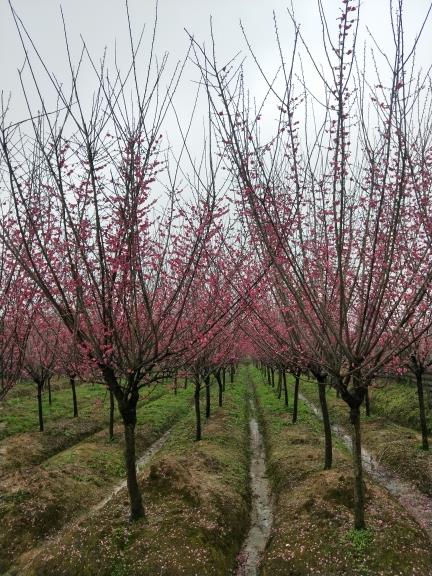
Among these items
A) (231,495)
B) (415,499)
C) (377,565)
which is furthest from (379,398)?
(377,565)

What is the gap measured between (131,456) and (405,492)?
365 inches

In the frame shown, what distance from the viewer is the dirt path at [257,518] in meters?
10.1

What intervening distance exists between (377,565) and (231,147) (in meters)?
8.86

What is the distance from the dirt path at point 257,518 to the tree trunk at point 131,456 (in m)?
2.89

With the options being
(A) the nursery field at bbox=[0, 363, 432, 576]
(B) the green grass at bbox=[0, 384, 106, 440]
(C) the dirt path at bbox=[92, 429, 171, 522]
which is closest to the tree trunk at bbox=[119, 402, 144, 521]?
(A) the nursery field at bbox=[0, 363, 432, 576]

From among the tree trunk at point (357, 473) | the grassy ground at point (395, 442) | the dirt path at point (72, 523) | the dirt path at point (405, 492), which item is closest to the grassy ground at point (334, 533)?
the tree trunk at point (357, 473)

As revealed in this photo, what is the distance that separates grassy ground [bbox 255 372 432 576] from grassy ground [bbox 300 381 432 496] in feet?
7.39

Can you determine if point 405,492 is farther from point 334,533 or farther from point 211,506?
point 211,506

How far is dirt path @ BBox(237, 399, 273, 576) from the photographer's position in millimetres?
10094

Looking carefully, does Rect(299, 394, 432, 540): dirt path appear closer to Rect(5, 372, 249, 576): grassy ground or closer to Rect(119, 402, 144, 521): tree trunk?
Rect(5, 372, 249, 576): grassy ground

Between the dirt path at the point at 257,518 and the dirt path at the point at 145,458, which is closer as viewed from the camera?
the dirt path at the point at 257,518

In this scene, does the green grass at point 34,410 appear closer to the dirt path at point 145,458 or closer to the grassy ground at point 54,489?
the grassy ground at point 54,489

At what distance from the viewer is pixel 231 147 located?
7203 millimetres

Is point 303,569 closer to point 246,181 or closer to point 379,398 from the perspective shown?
point 246,181
